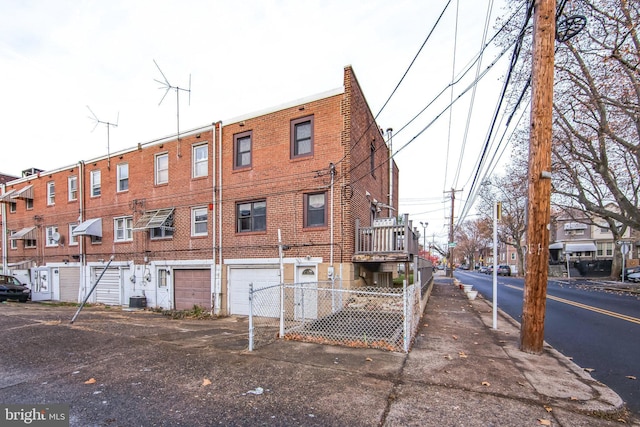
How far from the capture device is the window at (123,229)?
15641 millimetres

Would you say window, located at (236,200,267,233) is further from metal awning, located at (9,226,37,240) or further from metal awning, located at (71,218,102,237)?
metal awning, located at (9,226,37,240)

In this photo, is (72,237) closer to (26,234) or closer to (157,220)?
(26,234)

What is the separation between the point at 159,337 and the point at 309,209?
19.6 feet

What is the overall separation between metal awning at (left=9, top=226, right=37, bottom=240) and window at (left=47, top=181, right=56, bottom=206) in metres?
2.15

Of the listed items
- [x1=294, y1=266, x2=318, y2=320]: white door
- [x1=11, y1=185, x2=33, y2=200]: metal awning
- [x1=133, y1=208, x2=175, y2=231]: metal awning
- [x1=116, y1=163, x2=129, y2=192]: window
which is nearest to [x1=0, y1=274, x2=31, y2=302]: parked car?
[x1=11, y1=185, x2=33, y2=200]: metal awning

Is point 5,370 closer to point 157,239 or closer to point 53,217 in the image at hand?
point 157,239

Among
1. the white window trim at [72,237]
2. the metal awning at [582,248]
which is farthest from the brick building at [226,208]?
the metal awning at [582,248]

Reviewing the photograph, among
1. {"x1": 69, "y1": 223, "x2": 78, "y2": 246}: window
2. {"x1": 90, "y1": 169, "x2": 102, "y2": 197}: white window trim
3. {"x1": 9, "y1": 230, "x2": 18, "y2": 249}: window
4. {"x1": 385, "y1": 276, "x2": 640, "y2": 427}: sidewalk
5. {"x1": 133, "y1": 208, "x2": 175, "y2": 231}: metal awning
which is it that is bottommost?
{"x1": 385, "y1": 276, "x2": 640, "y2": 427}: sidewalk

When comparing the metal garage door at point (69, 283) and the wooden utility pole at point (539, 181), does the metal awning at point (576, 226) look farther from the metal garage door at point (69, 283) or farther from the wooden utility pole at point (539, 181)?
the metal garage door at point (69, 283)

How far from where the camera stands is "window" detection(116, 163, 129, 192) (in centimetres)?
1593

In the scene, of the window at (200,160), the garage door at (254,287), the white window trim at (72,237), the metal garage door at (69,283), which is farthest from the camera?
the white window trim at (72,237)

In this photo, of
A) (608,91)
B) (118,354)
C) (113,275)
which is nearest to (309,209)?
(118,354)

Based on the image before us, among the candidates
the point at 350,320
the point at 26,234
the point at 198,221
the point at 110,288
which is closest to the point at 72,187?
the point at 26,234

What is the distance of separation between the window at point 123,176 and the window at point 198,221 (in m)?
4.96
